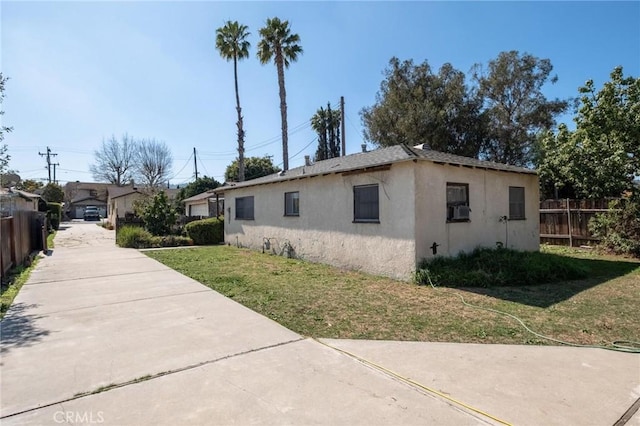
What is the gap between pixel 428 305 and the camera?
19.9ft

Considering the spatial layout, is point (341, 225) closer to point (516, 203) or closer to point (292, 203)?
point (292, 203)

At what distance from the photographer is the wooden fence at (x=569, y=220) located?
13.0 m

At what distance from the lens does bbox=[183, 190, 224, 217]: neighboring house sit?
81.8 ft

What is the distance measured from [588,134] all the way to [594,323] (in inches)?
390

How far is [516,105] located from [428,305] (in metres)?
21.6

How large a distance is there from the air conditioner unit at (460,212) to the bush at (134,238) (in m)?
13.5

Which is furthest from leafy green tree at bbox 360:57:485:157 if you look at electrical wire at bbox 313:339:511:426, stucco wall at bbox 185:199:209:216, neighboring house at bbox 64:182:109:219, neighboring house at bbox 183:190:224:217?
neighboring house at bbox 64:182:109:219

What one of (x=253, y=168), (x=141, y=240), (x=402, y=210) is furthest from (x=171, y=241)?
(x=253, y=168)

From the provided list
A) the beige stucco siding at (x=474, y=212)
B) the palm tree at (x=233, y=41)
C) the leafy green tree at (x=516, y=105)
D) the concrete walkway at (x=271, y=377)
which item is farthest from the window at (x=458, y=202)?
the palm tree at (x=233, y=41)

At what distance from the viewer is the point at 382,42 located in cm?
1575

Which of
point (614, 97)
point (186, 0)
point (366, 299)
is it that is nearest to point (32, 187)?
point (186, 0)

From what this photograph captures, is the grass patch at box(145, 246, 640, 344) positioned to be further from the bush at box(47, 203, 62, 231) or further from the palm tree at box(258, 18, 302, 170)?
the bush at box(47, 203, 62, 231)

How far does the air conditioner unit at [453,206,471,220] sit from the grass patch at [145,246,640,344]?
2.07 metres

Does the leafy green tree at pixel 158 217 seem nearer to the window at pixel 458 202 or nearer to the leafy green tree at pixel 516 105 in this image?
the window at pixel 458 202
